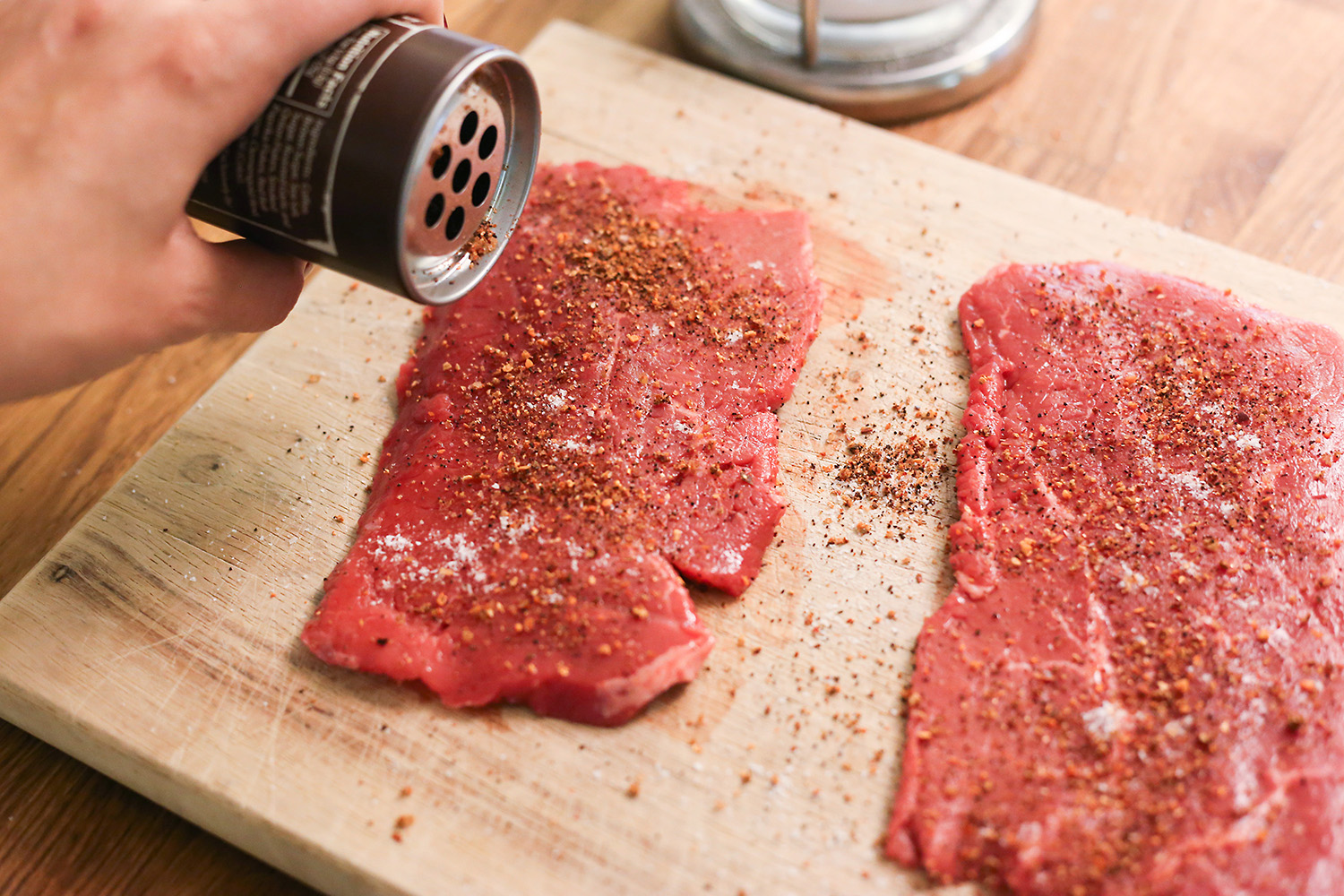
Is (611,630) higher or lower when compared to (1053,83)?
lower

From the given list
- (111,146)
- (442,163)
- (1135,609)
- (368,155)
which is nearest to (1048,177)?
(1135,609)

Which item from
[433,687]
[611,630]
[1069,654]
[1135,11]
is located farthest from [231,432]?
[1135,11]

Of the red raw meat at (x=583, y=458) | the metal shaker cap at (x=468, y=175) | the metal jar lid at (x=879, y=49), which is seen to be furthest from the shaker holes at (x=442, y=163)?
the metal jar lid at (x=879, y=49)

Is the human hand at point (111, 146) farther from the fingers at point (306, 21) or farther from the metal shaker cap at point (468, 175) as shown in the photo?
the metal shaker cap at point (468, 175)

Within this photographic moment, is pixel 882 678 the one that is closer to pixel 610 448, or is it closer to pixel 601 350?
pixel 610 448

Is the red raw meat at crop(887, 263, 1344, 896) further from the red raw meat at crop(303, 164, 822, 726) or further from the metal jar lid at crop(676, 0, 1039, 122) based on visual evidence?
the metal jar lid at crop(676, 0, 1039, 122)

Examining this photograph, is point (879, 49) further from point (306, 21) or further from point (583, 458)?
point (306, 21)
